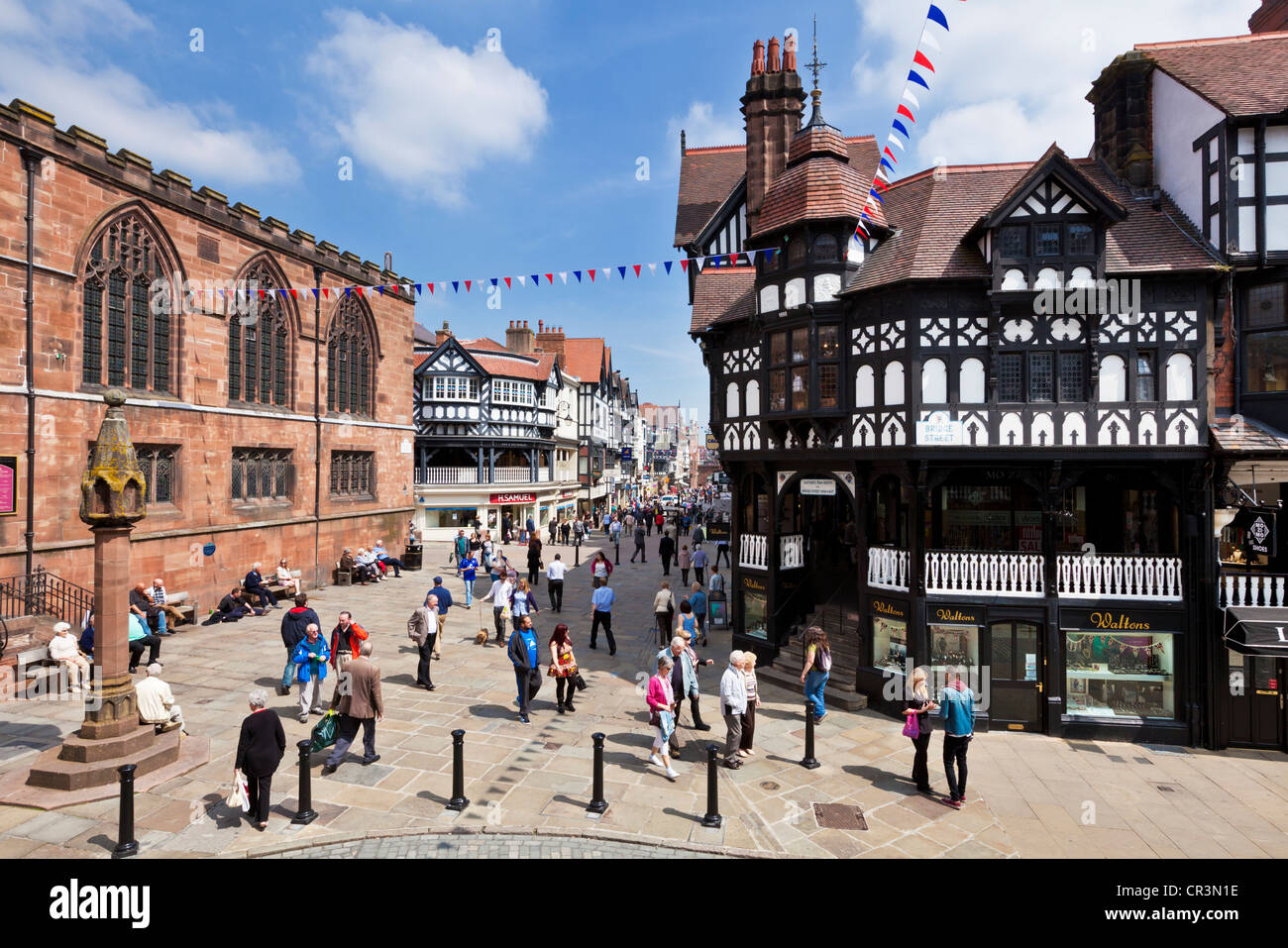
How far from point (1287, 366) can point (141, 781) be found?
720 inches

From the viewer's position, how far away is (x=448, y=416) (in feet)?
128

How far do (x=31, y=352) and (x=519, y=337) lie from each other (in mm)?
36529

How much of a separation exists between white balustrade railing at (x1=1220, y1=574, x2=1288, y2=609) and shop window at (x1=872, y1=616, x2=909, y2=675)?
5288mm

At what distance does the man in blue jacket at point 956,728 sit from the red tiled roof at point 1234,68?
10.9 m

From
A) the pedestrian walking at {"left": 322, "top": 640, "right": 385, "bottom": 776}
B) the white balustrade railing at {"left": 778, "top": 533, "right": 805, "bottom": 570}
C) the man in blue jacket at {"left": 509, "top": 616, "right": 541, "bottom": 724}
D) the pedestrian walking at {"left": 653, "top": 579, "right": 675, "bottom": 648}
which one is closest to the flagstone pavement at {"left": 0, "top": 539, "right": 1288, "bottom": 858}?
the pedestrian walking at {"left": 322, "top": 640, "right": 385, "bottom": 776}

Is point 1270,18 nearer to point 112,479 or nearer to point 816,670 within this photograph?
point 816,670

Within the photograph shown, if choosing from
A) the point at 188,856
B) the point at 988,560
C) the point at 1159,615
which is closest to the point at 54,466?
the point at 188,856

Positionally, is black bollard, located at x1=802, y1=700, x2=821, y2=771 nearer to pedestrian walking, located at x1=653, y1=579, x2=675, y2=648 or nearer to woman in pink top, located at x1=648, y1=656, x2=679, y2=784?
woman in pink top, located at x1=648, y1=656, x2=679, y2=784

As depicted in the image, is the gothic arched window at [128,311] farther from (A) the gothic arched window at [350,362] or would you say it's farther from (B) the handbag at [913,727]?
(B) the handbag at [913,727]

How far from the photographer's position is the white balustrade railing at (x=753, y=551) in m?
14.9

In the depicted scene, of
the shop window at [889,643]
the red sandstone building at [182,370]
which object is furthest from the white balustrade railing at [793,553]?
the red sandstone building at [182,370]

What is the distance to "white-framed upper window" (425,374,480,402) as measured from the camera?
128 ft

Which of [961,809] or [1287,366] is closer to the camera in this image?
[961,809]
